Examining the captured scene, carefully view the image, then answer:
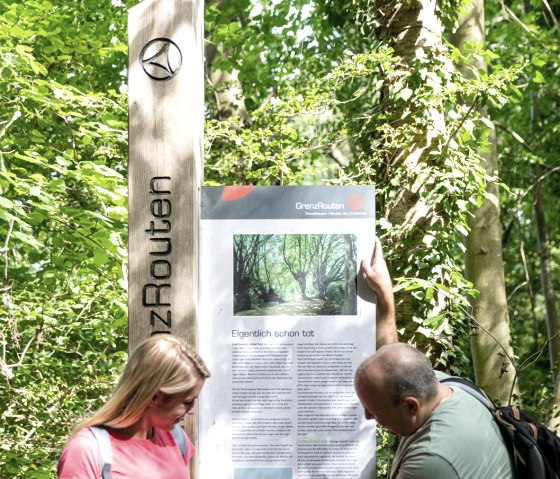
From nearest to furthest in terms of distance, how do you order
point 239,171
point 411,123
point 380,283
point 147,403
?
point 147,403
point 380,283
point 411,123
point 239,171

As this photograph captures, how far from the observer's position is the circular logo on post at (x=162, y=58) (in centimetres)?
375

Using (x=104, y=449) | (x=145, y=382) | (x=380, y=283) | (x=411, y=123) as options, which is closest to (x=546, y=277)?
(x=411, y=123)

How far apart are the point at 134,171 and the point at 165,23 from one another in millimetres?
634

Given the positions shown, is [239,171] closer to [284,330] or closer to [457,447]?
[284,330]

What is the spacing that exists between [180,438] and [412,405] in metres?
0.95

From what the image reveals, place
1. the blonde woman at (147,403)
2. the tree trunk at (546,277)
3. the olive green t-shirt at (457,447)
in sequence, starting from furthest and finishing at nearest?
1. the tree trunk at (546,277)
2. the blonde woman at (147,403)
3. the olive green t-shirt at (457,447)

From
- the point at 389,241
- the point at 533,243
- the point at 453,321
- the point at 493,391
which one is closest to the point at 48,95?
the point at 389,241

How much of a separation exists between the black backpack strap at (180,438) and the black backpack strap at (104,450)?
0.40m

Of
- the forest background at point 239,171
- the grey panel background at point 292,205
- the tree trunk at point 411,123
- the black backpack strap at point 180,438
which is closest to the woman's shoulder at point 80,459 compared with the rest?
the black backpack strap at point 180,438

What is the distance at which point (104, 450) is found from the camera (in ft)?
9.61

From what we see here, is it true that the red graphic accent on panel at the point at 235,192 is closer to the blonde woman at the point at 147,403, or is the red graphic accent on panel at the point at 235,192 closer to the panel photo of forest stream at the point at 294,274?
the panel photo of forest stream at the point at 294,274

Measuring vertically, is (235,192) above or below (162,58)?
below

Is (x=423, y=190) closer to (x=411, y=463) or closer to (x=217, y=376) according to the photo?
(x=217, y=376)

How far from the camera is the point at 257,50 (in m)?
10.8
